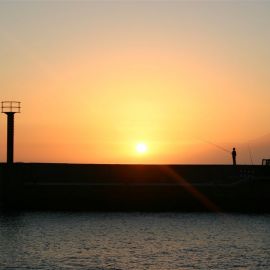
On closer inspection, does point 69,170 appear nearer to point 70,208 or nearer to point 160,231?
point 70,208

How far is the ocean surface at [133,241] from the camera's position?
38.4 m

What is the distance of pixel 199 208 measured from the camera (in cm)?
6375

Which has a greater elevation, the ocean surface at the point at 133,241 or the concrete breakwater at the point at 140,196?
the concrete breakwater at the point at 140,196

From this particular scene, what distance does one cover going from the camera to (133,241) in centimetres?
4647

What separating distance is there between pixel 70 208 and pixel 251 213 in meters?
16.7

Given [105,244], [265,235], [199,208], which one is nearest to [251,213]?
[199,208]

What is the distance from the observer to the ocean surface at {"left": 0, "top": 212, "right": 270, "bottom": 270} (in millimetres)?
38406

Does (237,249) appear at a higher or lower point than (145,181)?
lower

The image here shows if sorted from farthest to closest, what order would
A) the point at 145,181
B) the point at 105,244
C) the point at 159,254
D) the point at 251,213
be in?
1. the point at 145,181
2. the point at 251,213
3. the point at 105,244
4. the point at 159,254

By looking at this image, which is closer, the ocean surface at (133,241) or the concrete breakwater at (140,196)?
the ocean surface at (133,241)

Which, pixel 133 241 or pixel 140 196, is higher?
pixel 140 196

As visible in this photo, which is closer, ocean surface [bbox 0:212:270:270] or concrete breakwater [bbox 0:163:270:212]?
ocean surface [bbox 0:212:270:270]

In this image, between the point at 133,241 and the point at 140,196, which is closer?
the point at 133,241

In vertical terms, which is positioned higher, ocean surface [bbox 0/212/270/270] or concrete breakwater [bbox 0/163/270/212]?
concrete breakwater [bbox 0/163/270/212]
